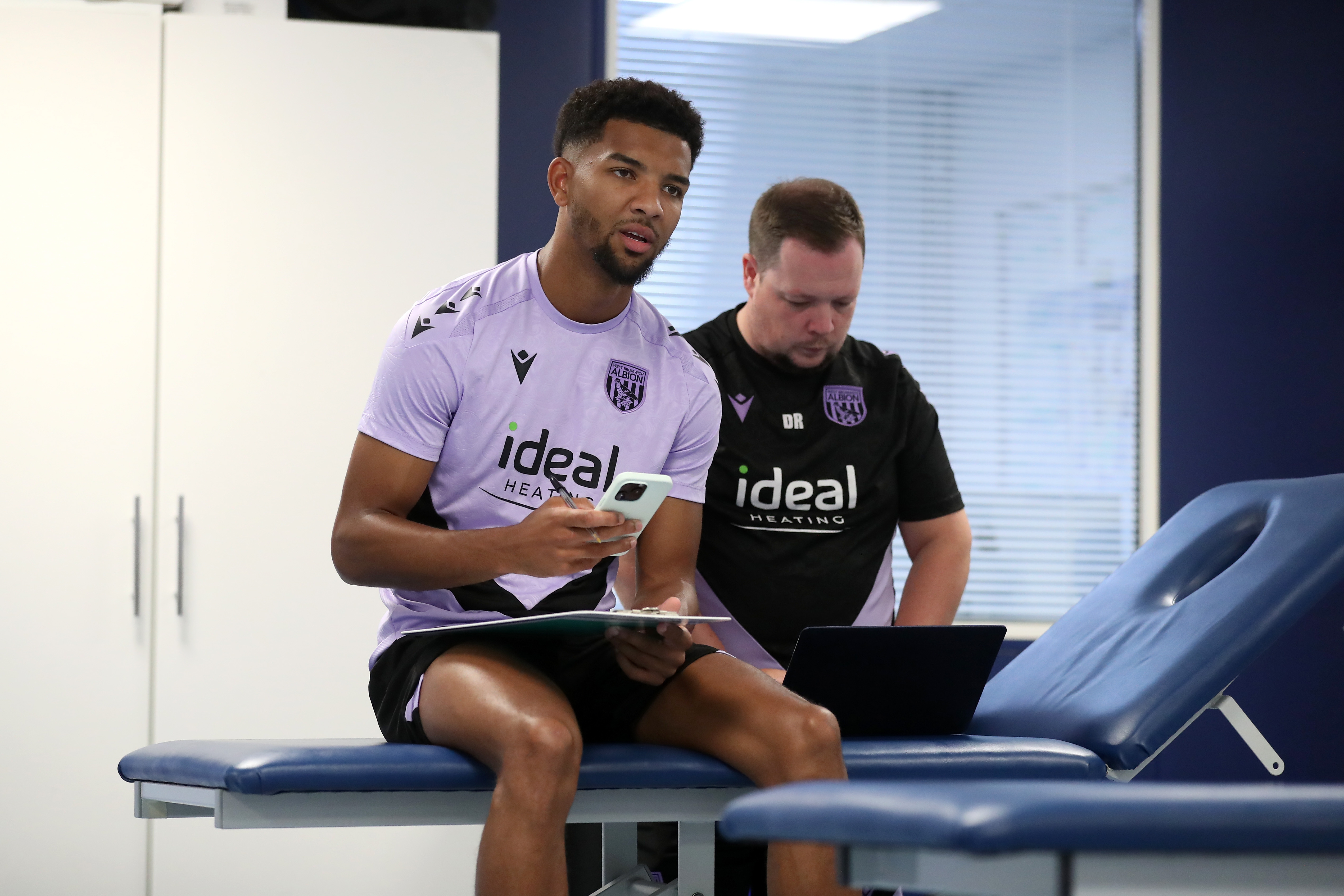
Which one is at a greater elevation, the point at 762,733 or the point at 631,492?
the point at 631,492

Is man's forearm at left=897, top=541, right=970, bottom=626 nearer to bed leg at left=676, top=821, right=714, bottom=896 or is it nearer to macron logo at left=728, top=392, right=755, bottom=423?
macron logo at left=728, top=392, right=755, bottom=423

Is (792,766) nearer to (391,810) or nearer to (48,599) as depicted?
(391,810)

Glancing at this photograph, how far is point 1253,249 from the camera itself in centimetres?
345

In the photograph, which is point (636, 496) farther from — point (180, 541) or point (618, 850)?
point (180, 541)


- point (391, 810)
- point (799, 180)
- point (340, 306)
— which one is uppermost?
point (799, 180)

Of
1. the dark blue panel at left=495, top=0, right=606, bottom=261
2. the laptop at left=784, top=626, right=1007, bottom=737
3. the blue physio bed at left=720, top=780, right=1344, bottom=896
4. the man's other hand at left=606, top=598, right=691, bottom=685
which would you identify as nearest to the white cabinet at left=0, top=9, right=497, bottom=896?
the dark blue panel at left=495, top=0, right=606, bottom=261

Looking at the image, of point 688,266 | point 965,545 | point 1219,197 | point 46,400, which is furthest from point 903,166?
point 46,400

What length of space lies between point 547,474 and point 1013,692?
738mm

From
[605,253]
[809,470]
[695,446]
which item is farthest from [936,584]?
[605,253]

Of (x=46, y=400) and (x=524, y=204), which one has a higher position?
(x=524, y=204)

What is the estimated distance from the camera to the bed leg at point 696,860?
4.87 feet

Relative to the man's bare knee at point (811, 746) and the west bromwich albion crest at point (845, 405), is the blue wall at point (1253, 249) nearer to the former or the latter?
the west bromwich albion crest at point (845, 405)

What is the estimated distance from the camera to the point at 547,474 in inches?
62.5

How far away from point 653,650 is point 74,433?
1.57m
